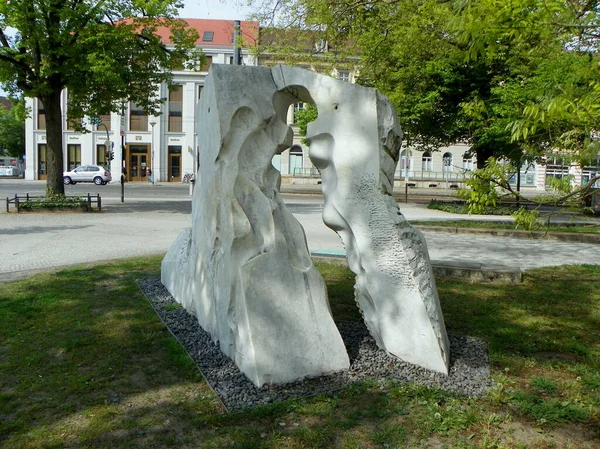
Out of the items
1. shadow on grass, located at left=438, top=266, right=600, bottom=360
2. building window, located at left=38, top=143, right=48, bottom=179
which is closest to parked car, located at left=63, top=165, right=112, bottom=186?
building window, located at left=38, top=143, right=48, bottom=179

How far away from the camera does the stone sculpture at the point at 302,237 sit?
494 centimetres

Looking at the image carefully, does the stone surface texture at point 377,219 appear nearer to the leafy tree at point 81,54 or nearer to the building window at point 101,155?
the leafy tree at point 81,54

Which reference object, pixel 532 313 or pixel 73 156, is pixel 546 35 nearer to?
pixel 532 313

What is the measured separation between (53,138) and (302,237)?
55.7 feet

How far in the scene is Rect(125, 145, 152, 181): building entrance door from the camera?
169ft

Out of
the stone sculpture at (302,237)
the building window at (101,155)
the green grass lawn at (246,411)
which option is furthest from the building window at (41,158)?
the stone sculpture at (302,237)

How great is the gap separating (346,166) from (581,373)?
9.47ft

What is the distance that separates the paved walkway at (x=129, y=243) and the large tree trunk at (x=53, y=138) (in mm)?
1747

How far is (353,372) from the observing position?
501cm

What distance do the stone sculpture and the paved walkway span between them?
5.28m

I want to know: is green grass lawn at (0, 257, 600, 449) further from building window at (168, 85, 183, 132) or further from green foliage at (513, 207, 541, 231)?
building window at (168, 85, 183, 132)

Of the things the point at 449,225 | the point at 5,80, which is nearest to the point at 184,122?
the point at 5,80

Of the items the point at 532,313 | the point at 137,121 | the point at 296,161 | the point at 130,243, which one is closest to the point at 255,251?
the point at 532,313

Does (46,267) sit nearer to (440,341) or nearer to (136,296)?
(136,296)
